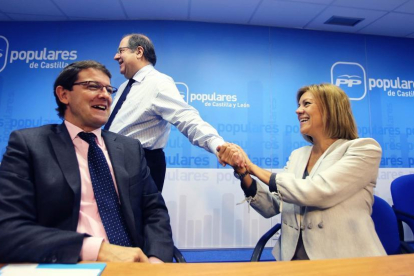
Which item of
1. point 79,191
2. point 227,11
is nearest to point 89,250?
point 79,191

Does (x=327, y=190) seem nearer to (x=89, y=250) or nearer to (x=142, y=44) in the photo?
(x=89, y=250)

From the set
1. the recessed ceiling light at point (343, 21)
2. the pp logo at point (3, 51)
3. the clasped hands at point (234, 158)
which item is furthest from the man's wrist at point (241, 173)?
the pp logo at point (3, 51)

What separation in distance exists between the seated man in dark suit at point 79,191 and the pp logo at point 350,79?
3571 millimetres

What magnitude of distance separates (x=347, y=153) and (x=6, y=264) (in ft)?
5.27

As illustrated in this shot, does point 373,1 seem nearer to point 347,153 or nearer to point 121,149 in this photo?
point 347,153

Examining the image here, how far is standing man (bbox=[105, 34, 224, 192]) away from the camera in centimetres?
205

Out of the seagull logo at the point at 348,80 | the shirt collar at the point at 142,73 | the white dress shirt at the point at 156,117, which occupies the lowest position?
the white dress shirt at the point at 156,117

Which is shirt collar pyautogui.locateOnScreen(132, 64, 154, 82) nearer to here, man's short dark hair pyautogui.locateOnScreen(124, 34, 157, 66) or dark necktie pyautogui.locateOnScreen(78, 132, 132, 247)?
man's short dark hair pyautogui.locateOnScreen(124, 34, 157, 66)

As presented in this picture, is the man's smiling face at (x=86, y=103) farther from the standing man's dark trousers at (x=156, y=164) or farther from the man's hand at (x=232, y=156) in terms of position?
A: the man's hand at (x=232, y=156)

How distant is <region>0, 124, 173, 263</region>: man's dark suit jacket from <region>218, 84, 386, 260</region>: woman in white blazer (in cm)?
67

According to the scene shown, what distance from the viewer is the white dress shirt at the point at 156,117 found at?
2.05 m

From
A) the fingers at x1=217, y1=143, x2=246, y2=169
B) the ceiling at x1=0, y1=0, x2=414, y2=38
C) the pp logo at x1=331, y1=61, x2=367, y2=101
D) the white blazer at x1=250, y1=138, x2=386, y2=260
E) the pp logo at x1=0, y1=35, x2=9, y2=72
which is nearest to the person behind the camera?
the white blazer at x1=250, y1=138, x2=386, y2=260

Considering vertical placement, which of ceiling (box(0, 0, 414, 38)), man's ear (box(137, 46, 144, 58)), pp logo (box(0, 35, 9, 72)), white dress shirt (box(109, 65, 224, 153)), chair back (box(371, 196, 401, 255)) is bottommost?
chair back (box(371, 196, 401, 255))

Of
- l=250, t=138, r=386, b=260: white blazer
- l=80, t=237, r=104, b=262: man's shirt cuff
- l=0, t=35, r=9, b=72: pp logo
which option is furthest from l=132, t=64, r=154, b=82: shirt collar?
l=0, t=35, r=9, b=72: pp logo
